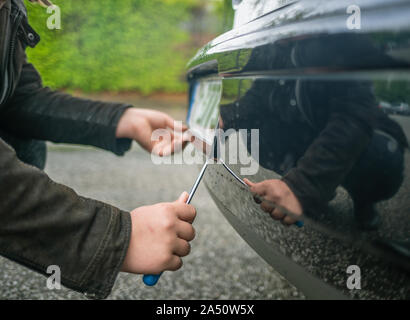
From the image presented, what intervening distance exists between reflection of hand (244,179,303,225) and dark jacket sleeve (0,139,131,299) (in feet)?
0.89

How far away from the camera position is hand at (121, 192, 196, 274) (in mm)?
743

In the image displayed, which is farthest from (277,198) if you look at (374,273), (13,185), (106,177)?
(106,177)

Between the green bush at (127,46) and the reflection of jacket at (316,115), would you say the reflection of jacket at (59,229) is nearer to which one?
the reflection of jacket at (316,115)

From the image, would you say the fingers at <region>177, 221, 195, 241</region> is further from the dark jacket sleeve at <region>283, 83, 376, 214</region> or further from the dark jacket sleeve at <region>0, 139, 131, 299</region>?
the dark jacket sleeve at <region>283, 83, 376, 214</region>

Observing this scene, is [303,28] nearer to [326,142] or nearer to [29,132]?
[326,142]

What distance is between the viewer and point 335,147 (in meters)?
0.55

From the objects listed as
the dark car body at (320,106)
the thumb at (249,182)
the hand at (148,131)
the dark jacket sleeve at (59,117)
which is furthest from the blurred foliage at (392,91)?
the dark jacket sleeve at (59,117)

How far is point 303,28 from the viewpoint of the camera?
54 cm

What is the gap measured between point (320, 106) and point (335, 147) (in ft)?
0.21

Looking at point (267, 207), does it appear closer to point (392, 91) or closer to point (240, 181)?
point (240, 181)

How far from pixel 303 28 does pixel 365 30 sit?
0.10 meters

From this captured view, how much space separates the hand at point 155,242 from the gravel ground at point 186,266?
0.58 m

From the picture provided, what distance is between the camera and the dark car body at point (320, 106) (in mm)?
460

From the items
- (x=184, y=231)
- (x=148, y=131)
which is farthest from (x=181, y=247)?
(x=148, y=131)
